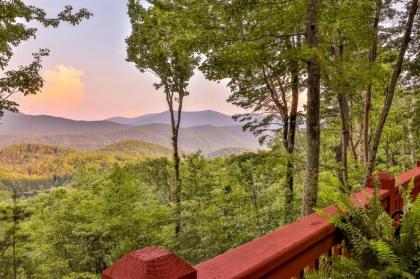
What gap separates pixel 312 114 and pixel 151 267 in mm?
5312

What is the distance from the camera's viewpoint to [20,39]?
7059 mm

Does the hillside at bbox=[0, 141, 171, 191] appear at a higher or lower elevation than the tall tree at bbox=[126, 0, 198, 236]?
lower

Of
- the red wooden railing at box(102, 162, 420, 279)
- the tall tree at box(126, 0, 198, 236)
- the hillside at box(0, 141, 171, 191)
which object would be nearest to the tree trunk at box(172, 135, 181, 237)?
the tall tree at box(126, 0, 198, 236)

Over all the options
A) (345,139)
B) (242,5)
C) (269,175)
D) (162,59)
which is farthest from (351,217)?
(162,59)

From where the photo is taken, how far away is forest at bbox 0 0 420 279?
544 centimetres

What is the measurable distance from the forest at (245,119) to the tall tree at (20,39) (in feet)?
0.08

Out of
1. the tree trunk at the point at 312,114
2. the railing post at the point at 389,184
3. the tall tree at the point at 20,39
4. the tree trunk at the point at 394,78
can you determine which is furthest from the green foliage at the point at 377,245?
the tree trunk at the point at 394,78

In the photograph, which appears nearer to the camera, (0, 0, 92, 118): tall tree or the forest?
the forest

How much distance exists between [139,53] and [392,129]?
11555 millimetres

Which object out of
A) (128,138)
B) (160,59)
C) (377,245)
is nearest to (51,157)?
(160,59)

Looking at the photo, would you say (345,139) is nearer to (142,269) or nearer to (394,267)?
(394,267)

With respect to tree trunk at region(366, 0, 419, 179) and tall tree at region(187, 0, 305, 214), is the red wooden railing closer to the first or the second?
tall tree at region(187, 0, 305, 214)

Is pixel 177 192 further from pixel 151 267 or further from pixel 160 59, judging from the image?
pixel 151 267

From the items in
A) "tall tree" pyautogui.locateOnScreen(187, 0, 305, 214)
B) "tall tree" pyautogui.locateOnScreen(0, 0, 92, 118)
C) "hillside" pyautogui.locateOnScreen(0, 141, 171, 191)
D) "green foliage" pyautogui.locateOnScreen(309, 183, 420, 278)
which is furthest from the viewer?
"hillside" pyautogui.locateOnScreen(0, 141, 171, 191)
